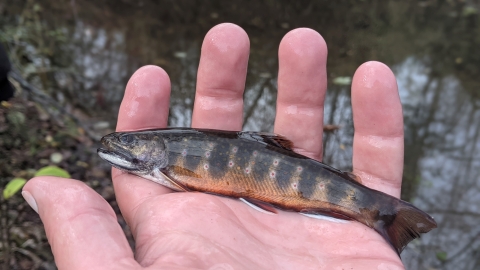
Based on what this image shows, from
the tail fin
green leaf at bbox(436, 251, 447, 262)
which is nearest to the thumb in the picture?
the tail fin

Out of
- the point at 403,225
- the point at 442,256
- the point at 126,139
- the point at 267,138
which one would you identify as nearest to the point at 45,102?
the point at 126,139

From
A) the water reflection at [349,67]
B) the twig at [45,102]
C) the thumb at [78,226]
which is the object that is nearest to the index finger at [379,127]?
the water reflection at [349,67]

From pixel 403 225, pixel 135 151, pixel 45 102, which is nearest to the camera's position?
pixel 403 225

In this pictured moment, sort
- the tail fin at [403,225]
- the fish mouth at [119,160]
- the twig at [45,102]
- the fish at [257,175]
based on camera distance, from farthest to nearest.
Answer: the twig at [45,102], the fish mouth at [119,160], the fish at [257,175], the tail fin at [403,225]

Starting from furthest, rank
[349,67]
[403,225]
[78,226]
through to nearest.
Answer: [349,67] → [403,225] → [78,226]

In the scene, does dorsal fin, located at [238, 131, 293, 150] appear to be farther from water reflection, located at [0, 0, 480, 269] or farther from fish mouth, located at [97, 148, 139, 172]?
water reflection, located at [0, 0, 480, 269]

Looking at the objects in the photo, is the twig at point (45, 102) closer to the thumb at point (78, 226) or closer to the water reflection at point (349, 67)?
the water reflection at point (349, 67)

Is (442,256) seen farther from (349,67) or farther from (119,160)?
(349,67)
